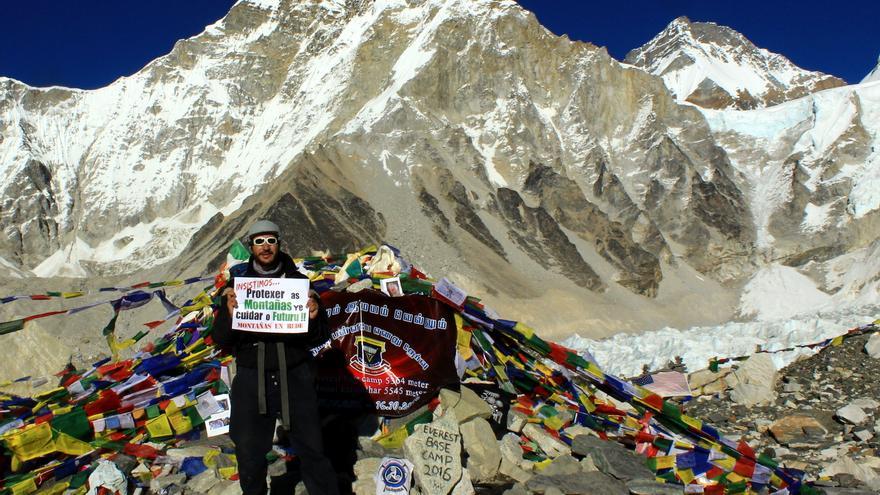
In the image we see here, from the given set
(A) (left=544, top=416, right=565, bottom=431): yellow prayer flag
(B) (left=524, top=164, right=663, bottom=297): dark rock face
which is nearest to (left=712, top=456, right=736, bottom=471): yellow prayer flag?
(A) (left=544, top=416, right=565, bottom=431): yellow prayer flag

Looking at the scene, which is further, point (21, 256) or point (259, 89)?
point (259, 89)

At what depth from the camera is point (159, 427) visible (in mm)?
6594

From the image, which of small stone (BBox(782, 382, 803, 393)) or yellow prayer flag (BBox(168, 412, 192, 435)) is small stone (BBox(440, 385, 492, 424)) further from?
small stone (BBox(782, 382, 803, 393))

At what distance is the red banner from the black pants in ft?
7.01

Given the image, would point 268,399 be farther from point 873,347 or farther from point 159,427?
point 873,347

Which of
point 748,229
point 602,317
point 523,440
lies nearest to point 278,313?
point 523,440

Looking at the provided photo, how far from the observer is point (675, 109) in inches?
3310

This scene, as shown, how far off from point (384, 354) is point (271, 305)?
2.53m

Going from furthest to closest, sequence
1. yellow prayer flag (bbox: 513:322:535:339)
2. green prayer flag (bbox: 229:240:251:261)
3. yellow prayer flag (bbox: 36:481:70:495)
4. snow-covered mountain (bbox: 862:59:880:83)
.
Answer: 1. snow-covered mountain (bbox: 862:59:880:83)
2. green prayer flag (bbox: 229:240:251:261)
3. yellow prayer flag (bbox: 513:322:535:339)
4. yellow prayer flag (bbox: 36:481:70:495)

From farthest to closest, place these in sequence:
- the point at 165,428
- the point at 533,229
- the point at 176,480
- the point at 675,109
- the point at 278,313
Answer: the point at 675,109
the point at 533,229
the point at 165,428
the point at 176,480
the point at 278,313

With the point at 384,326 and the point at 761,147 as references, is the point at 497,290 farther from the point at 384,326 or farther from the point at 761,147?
the point at 761,147

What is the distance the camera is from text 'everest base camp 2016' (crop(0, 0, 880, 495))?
6.38 meters

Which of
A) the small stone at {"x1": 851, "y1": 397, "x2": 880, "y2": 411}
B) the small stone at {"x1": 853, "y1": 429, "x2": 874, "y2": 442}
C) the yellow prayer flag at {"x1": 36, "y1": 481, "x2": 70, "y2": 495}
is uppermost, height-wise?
the small stone at {"x1": 851, "y1": 397, "x2": 880, "y2": 411}

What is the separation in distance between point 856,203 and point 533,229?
38286 millimetres
